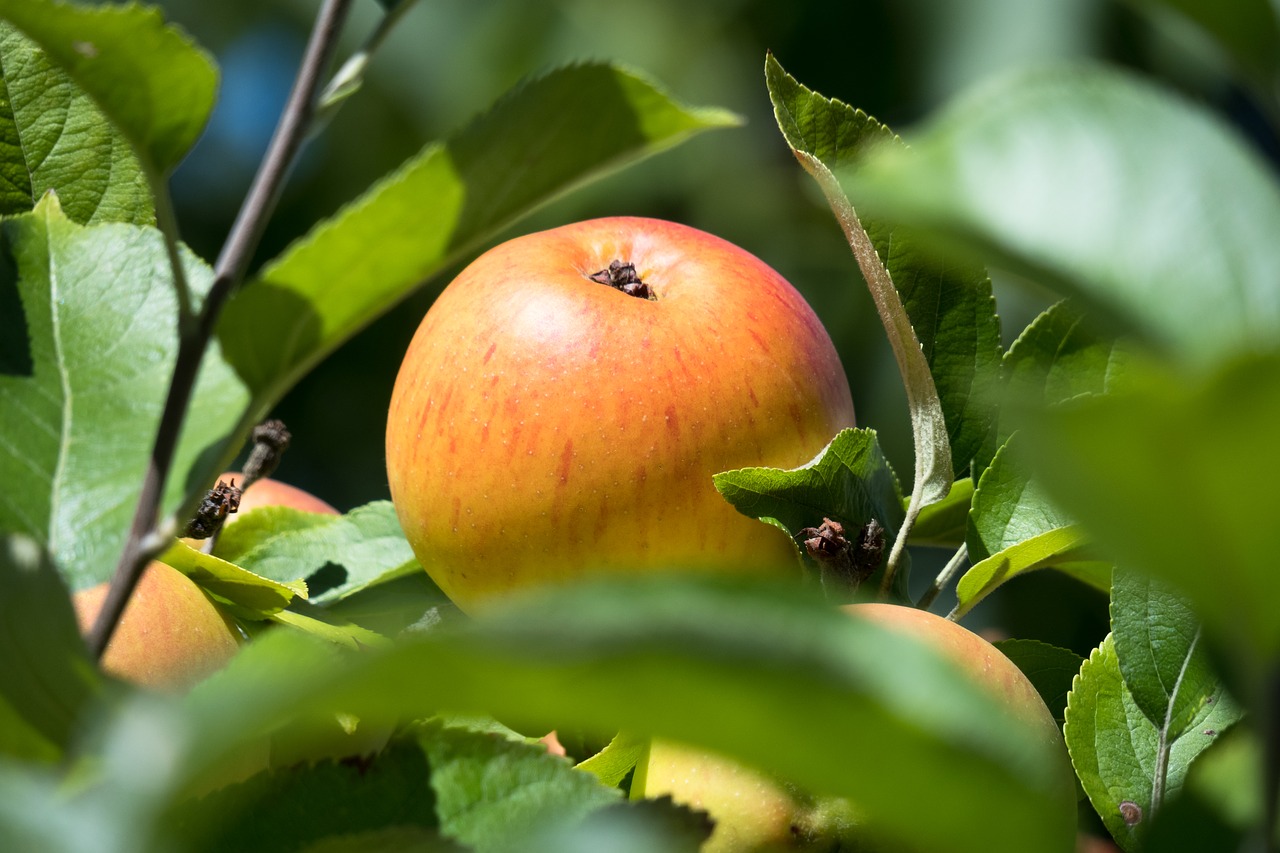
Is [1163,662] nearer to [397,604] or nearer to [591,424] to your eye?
[591,424]

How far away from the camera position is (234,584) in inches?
18.9

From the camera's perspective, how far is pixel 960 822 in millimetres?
228

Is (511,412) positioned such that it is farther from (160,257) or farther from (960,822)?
(960,822)

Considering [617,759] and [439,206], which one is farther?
[617,759]

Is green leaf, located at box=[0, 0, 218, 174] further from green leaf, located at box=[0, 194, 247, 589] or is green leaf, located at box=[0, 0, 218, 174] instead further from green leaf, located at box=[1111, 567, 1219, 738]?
green leaf, located at box=[1111, 567, 1219, 738]

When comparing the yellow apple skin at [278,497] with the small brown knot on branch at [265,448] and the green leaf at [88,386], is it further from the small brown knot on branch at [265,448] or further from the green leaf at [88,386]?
the green leaf at [88,386]

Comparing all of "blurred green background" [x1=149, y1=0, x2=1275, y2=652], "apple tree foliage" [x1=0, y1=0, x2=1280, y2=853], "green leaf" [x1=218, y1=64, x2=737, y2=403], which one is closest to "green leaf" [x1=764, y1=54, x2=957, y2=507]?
"apple tree foliage" [x1=0, y1=0, x2=1280, y2=853]

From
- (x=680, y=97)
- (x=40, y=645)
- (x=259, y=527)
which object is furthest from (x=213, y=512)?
(x=680, y=97)

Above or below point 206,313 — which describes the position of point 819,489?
below

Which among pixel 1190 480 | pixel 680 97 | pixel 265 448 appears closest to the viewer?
pixel 1190 480

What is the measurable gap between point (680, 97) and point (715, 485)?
3.35 m

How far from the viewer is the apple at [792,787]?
0.40 meters

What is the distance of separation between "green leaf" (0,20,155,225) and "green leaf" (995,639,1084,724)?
41cm

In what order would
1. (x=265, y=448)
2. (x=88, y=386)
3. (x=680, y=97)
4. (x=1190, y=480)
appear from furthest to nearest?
(x=680, y=97) → (x=265, y=448) → (x=88, y=386) → (x=1190, y=480)
